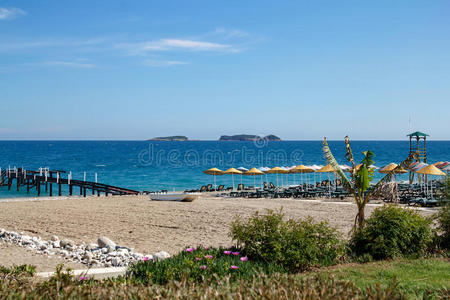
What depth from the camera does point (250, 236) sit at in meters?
7.93

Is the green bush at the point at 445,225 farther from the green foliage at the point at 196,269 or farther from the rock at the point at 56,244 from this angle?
the rock at the point at 56,244

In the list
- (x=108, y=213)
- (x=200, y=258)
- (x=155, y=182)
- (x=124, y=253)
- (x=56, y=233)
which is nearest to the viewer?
(x=200, y=258)

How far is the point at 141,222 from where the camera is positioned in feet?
58.6

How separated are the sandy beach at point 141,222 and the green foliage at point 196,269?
3958mm

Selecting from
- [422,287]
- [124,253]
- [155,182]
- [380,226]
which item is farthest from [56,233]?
[155,182]

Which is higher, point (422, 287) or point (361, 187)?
point (361, 187)

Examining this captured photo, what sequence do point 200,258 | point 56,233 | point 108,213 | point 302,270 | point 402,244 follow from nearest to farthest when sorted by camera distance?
1. point 200,258
2. point 302,270
3. point 402,244
4. point 56,233
5. point 108,213

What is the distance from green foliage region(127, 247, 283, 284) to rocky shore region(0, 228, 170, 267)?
2708 mm

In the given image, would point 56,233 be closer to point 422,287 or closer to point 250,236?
point 250,236

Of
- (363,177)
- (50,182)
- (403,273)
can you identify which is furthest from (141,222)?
(50,182)

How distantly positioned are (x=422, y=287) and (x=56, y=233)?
492 inches

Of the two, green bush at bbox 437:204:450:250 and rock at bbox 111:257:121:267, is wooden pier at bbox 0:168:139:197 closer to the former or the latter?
rock at bbox 111:257:121:267

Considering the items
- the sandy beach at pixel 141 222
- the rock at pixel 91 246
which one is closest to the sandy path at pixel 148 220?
the sandy beach at pixel 141 222

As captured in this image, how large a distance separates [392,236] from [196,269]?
4.26 m
